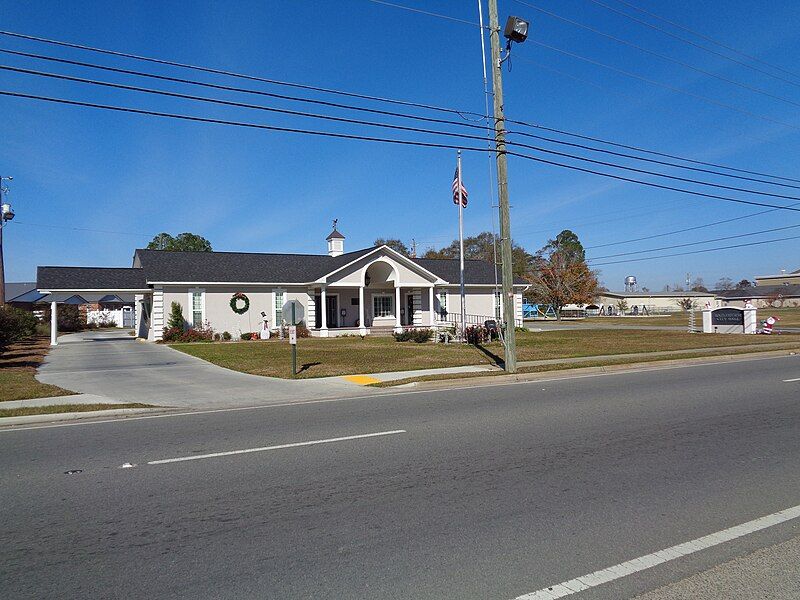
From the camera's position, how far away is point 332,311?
3797 cm

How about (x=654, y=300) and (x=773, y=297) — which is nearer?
(x=773, y=297)

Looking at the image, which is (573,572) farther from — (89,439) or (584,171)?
(584,171)

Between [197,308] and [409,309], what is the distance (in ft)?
46.7

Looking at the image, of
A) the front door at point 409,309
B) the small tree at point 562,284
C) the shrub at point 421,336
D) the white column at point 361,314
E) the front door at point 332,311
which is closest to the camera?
the shrub at point 421,336

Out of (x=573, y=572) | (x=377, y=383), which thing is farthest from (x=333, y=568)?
(x=377, y=383)

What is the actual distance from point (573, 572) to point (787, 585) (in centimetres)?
141

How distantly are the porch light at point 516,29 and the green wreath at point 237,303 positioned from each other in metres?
21.9

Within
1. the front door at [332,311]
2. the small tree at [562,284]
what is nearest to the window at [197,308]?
the front door at [332,311]

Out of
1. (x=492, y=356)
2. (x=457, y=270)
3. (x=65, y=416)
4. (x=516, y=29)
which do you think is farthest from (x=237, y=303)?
(x=65, y=416)

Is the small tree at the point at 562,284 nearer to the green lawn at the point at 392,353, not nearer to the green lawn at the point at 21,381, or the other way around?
the green lawn at the point at 392,353

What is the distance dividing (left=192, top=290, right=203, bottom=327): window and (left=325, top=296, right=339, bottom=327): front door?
27.4ft

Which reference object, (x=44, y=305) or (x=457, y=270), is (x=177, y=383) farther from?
(x=44, y=305)

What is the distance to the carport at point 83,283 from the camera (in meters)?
30.4

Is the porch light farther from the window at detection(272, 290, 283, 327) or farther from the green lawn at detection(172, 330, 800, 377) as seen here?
the window at detection(272, 290, 283, 327)
